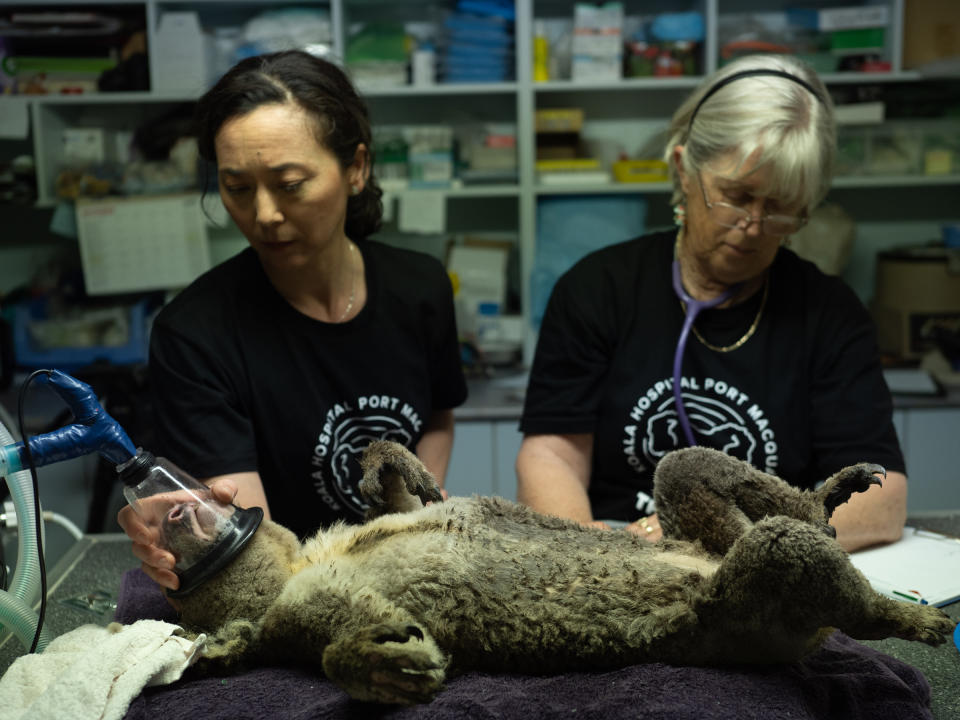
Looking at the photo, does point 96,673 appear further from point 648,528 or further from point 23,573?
point 648,528

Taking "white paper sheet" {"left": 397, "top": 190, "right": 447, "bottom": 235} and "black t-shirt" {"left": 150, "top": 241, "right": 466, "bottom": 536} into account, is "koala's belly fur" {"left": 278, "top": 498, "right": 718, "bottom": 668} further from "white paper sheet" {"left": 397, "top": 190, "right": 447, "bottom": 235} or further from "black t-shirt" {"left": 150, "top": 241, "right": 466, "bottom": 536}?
"white paper sheet" {"left": 397, "top": 190, "right": 447, "bottom": 235}

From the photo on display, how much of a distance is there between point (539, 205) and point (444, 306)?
1798 mm

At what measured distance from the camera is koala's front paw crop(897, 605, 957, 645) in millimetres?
862

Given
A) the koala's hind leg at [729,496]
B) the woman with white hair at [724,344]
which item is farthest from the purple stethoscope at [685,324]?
the koala's hind leg at [729,496]

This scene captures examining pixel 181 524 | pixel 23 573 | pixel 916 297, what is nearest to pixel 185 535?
pixel 181 524

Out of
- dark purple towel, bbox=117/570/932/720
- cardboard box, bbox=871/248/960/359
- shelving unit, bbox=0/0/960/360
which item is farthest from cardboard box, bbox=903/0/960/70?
dark purple towel, bbox=117/570/932/720

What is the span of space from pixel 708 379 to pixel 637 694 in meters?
0.74

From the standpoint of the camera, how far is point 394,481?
→ 1.13m

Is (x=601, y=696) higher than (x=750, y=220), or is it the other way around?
(x=750, y=220)

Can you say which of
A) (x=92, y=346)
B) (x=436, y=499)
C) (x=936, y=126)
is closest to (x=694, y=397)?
(x=436, y=499)

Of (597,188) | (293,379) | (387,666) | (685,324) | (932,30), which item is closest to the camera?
(387,666)

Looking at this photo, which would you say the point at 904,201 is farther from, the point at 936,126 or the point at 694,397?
the point at 694,397

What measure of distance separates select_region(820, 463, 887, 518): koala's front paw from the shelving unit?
88.5 inches

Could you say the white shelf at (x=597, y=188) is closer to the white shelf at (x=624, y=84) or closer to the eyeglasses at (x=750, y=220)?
the white shelf at (x=624, y=84)
